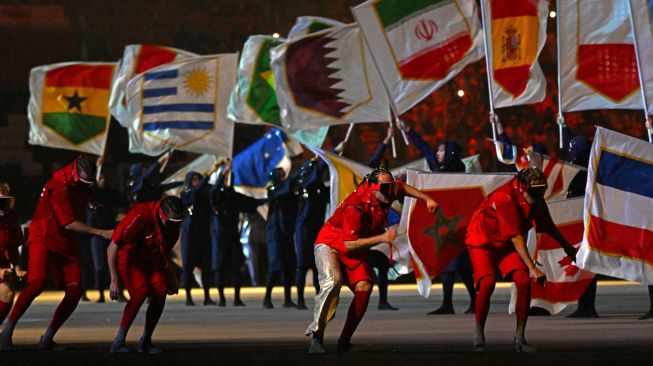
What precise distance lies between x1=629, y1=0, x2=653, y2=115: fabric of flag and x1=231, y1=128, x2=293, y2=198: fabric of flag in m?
8.64

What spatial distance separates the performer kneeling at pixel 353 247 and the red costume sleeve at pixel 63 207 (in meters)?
2.33

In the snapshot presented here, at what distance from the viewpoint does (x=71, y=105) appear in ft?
89.5

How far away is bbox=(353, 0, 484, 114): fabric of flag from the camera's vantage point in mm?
21250

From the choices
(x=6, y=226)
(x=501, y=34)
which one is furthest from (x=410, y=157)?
(x=6, y=226)

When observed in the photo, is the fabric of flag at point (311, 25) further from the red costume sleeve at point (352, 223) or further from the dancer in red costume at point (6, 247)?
the red costume sleeve at point (352, 223)

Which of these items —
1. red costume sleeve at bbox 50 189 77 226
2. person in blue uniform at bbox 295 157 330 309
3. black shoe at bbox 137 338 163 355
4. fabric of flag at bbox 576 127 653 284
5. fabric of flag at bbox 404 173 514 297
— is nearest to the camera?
black shoe at bbox 137 338 163 355

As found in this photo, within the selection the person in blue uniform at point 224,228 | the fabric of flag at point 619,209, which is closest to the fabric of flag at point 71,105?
the person in blue uniform at point 224,228

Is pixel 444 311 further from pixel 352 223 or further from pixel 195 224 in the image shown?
pixel 352 223

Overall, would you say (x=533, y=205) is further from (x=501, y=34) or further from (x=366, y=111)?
(x=366, y=111)

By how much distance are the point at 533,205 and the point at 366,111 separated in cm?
839

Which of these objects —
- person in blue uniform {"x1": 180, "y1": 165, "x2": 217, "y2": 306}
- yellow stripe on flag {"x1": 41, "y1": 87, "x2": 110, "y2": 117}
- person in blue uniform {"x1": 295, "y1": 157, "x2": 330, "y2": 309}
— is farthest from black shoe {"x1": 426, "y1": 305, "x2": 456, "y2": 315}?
yellow stripe on flag {"x1": 41, "y1": 87, "x2": 110, "y2": 117}

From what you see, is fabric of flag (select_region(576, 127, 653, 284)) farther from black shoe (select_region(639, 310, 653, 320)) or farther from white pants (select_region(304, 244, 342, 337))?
white pants (select_region(304, 244, 342, 337))

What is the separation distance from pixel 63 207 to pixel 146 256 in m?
0.89

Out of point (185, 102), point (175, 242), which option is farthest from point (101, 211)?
point (175, 242)
